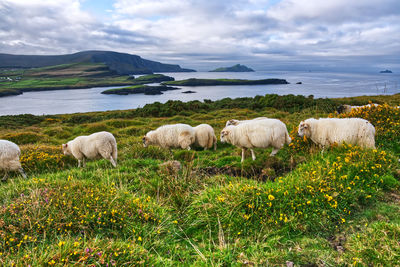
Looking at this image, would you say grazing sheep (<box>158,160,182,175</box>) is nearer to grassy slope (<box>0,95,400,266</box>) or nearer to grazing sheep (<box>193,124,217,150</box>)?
grassy slope (<box>0,95,400,266</box>)

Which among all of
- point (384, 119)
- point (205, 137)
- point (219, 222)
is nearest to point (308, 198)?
point (219, 222)

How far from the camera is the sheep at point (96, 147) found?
981 cm

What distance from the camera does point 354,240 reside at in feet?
12.4

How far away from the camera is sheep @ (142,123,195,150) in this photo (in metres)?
11.8

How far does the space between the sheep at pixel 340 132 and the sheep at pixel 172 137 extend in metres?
5.33

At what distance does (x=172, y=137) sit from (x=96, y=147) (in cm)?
371

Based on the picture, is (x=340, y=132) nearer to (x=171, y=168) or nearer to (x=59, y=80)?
(x=171, y=168)

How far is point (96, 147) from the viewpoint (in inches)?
391

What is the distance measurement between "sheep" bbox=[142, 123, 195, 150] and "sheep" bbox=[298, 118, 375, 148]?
5329mm

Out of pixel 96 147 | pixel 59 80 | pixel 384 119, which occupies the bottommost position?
pixel 96 147

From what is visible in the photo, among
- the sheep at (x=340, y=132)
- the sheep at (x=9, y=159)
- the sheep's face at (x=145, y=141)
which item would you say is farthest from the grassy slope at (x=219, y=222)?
the sheep's face at (x=145, y=141)

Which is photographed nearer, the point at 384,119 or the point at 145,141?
the point at 384,119

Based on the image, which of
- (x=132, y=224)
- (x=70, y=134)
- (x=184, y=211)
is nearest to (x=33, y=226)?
(x=132, y=224)

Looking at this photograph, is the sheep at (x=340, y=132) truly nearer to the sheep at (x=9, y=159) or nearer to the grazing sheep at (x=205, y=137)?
the grazing sheep at (x=205, y=137)
